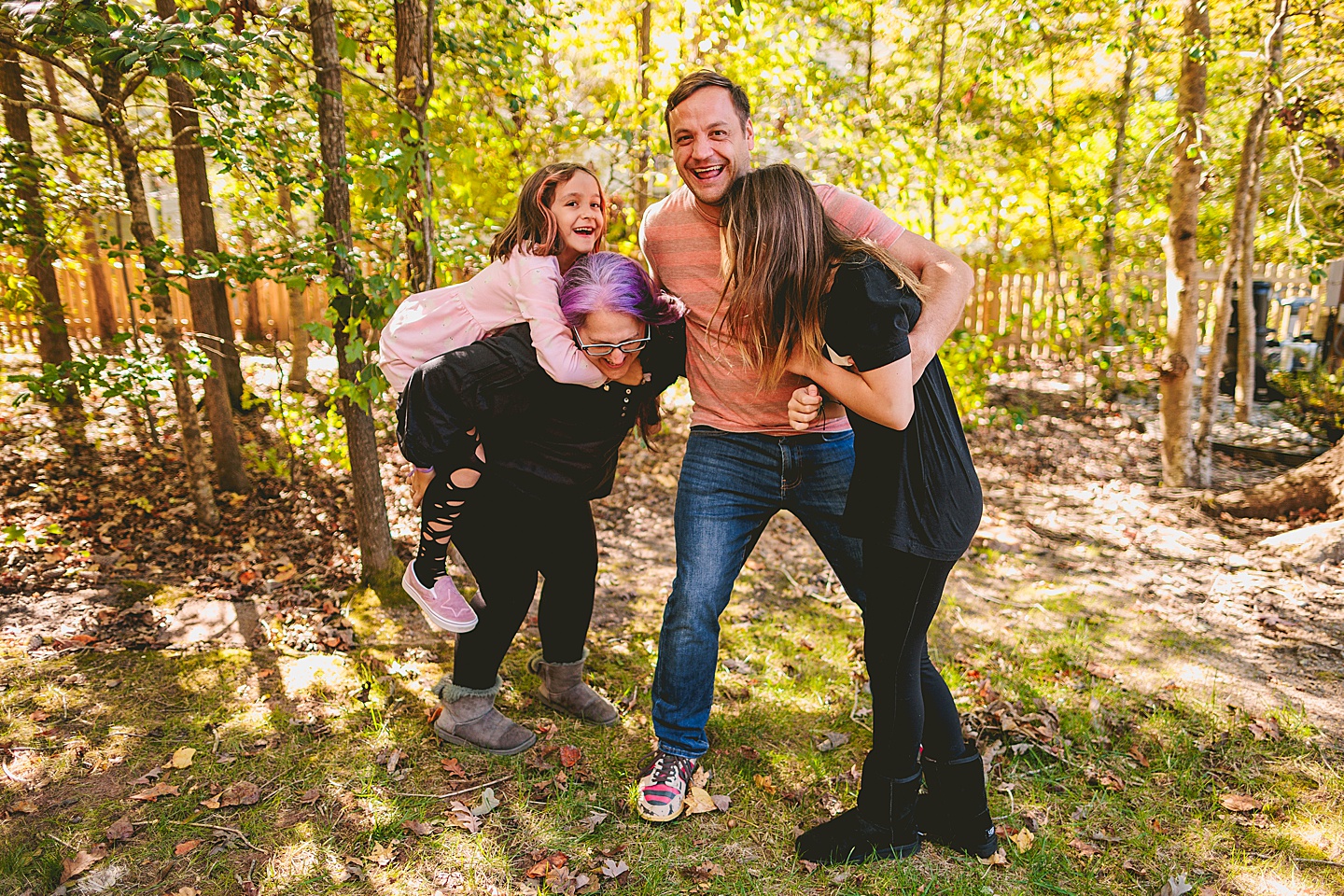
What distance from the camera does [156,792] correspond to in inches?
99.8

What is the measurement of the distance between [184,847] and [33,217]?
3227mm

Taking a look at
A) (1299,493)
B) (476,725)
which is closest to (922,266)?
(476,725)

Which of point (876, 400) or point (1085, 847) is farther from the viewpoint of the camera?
point (1085, 847)

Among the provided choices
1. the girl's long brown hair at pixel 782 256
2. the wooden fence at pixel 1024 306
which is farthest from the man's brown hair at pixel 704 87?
the wooden fence at pixel 1024 306

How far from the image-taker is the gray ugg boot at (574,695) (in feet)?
10.1

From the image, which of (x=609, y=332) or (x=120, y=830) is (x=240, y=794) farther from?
(x=609, y=332)

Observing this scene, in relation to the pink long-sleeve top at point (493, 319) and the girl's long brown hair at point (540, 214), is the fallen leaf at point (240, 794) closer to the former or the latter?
the pink long-sleeve top at point (493, 319)

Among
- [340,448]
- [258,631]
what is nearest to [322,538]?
[340,448]

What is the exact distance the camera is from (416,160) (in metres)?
A: 3.50

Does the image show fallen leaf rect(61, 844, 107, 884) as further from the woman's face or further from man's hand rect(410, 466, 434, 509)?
the woman's face

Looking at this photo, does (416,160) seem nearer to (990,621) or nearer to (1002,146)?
(990,621)

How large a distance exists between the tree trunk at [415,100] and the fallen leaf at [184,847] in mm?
2264

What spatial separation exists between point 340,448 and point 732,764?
2.79m

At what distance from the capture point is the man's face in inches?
97.2
